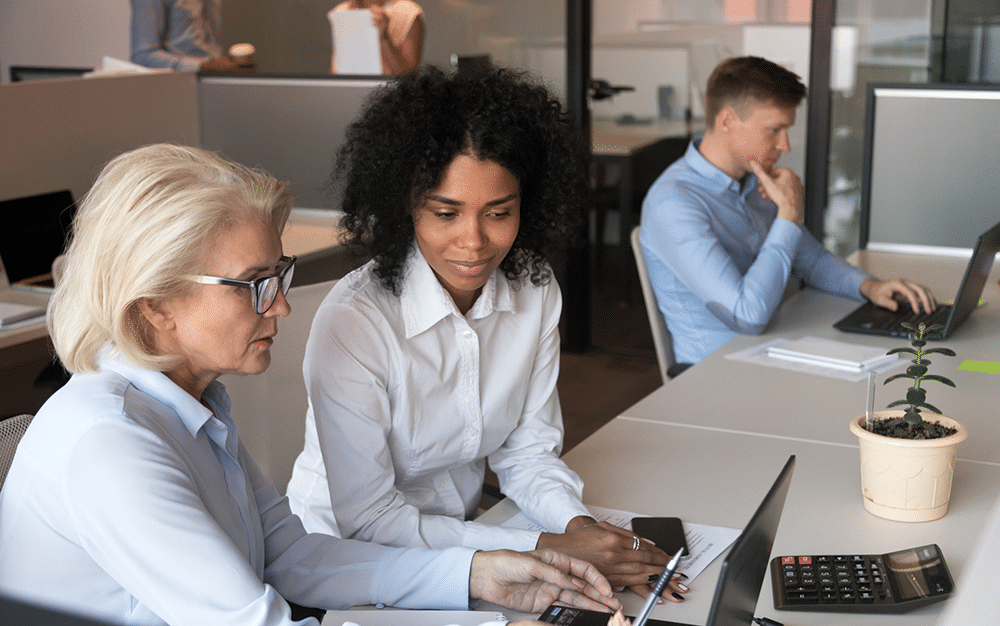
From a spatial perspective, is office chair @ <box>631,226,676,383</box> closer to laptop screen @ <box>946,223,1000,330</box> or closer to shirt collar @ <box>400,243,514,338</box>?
laptop screen @ <box>946,223,1000,330</box>

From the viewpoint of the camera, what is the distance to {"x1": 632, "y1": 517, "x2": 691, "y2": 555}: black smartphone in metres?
1.27

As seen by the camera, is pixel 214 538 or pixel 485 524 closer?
pixel 214 538

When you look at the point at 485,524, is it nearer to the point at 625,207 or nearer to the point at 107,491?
the point at 107,491

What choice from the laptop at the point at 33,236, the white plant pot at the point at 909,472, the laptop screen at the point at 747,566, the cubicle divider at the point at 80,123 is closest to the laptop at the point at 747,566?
the laptop screen at the point at 747,566

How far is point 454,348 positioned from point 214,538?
612 millimetres

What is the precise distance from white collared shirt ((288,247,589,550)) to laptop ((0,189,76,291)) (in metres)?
1.55

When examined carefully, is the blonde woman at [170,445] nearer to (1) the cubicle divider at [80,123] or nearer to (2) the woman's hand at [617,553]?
(2) the woman's hand at [617,553]

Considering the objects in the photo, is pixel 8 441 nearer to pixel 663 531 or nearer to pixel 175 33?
pixel 663 531

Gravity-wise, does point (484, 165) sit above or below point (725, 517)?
above

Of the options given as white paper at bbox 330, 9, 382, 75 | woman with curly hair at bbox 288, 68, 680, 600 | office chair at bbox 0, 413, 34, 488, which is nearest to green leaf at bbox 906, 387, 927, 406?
woman with curly hair at bbox 288, 68, 680, 600

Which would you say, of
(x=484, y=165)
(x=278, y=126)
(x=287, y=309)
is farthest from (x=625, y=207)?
(x=287, y=309)

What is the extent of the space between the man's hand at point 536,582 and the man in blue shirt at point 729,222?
3.96 feet

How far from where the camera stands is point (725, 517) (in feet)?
4.48

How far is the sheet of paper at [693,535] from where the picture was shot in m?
1.23
